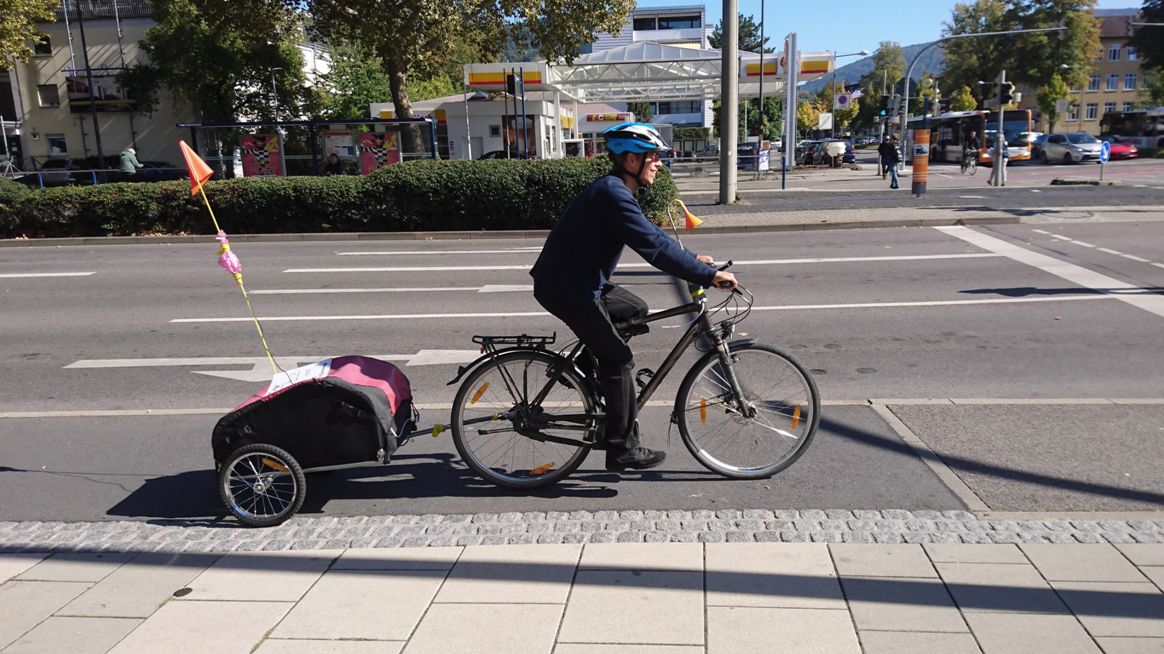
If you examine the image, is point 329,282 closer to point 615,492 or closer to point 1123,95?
point 615,492

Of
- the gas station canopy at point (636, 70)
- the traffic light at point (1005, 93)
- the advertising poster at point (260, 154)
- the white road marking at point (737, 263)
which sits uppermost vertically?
the gas station canopy at point (636, 70)

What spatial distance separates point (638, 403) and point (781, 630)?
1621 millimetres

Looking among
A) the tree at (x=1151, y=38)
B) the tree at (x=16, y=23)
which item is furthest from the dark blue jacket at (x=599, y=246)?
the tree at (x=1151, y=38)

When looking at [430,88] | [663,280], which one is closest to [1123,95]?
[430,88]

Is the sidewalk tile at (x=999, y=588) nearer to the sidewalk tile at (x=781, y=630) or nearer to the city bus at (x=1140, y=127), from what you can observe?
the sidewalk tile at (x=781, y=630)

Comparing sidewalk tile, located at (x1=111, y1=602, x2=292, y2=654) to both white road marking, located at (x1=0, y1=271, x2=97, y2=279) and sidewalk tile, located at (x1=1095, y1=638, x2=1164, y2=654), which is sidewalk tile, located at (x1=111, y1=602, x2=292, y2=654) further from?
white road marking, located at (x1=0, y1=271, x2=97, y2=279)

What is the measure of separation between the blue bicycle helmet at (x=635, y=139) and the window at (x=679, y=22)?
102922 mm

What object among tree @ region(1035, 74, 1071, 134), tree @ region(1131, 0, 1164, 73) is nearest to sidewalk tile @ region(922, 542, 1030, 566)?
tree @ region(1131, 0, 1164, 73)

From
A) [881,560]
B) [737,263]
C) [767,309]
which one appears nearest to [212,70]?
[737,263]

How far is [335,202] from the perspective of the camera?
17.6 meters

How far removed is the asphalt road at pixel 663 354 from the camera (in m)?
4.62

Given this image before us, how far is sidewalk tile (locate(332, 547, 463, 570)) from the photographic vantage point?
379cm

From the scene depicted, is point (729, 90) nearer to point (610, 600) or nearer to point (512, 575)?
point (512, 575)

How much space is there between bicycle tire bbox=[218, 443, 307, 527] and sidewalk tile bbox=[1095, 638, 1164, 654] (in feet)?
11.5
